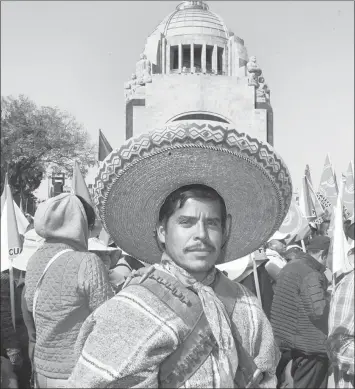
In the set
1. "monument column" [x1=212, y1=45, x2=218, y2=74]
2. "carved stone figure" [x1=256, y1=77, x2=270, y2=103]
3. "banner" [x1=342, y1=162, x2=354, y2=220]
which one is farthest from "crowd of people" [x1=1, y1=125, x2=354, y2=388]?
"monument column" [x1=212, y1=45, x2=218, y2=74]

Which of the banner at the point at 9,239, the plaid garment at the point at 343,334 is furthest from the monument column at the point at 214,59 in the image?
the plaid garment at the point at 343,334

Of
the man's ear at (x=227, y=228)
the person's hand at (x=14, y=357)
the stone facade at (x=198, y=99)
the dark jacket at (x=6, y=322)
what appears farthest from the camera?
the stone facade at (x=198, y=99)

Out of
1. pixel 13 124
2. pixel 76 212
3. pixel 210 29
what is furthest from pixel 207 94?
pixel 76 212

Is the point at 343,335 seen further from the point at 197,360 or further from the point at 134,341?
the point at 134,341

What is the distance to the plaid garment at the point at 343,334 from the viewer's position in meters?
2.55

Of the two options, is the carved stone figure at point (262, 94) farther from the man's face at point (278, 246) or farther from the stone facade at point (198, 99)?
the man's face at point (278, 246)

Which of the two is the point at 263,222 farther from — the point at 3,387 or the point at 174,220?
the point at 3,387

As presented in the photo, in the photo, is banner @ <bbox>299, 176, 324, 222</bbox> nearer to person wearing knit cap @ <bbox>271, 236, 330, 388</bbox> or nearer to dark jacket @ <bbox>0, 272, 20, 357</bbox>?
person wearing knit cap @ <bbox>271, 236, 330, 388</bbox>

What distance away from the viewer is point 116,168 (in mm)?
2078

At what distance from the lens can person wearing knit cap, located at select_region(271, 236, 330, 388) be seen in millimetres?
4398

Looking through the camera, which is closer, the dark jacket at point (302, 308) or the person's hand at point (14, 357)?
the person's hand at point (14, 357)

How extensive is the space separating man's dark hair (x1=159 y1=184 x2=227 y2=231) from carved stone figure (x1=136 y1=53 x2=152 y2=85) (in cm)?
2775

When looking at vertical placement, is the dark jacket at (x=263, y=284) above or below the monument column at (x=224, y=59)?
below

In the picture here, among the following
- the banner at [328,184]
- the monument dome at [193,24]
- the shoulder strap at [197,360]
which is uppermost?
the monument dome at [193,24]
